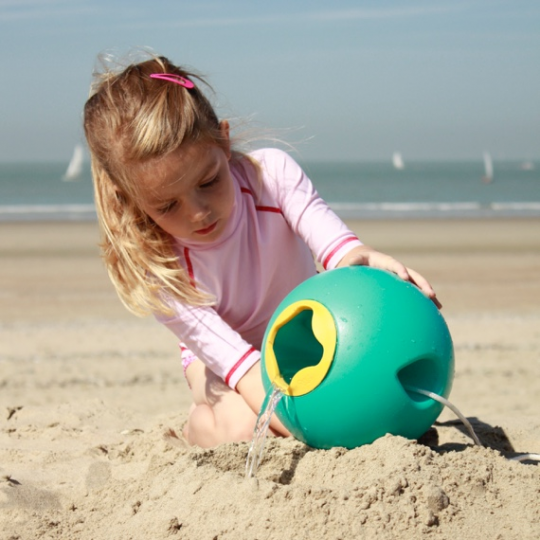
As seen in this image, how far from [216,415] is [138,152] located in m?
1.33

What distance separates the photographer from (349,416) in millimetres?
2818

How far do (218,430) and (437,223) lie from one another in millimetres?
16992

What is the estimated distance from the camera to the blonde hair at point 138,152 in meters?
3.22

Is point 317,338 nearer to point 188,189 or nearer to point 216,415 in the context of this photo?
point 188,189

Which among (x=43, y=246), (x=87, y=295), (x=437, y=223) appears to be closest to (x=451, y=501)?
(x=87, y=295)

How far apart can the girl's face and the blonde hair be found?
0.05 metres

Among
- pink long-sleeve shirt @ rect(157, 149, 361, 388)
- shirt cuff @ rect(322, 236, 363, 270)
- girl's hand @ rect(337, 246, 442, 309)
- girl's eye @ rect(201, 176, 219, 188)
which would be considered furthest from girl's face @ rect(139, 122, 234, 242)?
girl's hand @ rect(337, 246, 442, 309)

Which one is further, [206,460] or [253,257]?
[253,257]

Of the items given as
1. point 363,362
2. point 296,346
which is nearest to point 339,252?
point 296,346

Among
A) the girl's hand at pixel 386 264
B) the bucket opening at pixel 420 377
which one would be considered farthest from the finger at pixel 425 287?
the bucket opening at pixel 420 377

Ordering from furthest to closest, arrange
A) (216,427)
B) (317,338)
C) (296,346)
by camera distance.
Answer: (216,427)
(296,346)
(317,338)

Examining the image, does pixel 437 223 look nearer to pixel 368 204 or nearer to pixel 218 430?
pixel 368 204

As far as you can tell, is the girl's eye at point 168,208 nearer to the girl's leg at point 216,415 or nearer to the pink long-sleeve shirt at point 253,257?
the pink long-sleeve shirt at point 253,257

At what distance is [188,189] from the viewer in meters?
3.24
